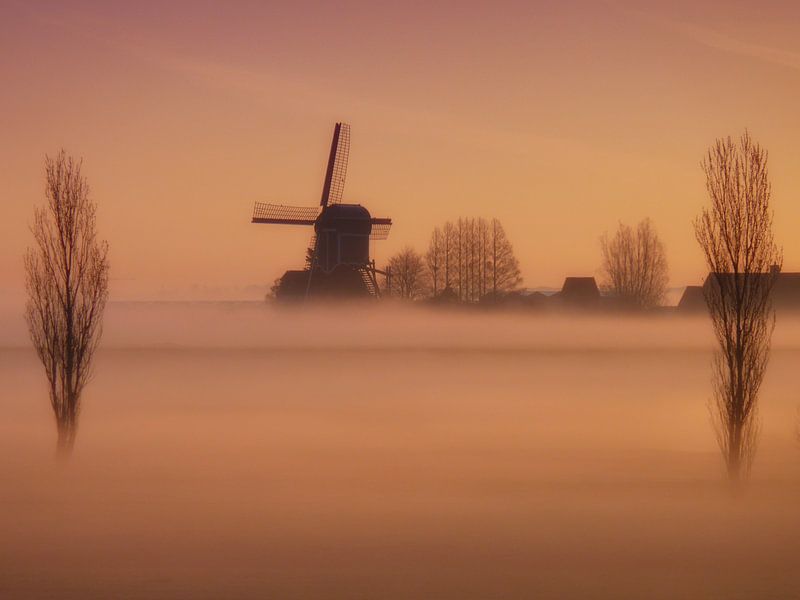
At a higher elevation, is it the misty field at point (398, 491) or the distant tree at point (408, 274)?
the distant tree at point (408, 274)

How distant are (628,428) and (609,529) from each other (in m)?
13.5

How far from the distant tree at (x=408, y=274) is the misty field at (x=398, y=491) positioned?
18886 millimetres

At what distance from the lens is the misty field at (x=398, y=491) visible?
13.3 metres

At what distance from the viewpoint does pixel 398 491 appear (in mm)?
19594

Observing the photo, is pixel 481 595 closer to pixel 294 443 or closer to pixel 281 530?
pixel 281 530

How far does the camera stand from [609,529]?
16078mm

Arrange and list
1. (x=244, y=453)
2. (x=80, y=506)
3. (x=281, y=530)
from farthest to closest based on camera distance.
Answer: (x=244, y=453) < (x=80, y=506) < (x=281, y=530)

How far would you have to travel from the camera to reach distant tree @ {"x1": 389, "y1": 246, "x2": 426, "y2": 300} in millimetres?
65188

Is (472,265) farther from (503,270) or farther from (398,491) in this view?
(398,491)

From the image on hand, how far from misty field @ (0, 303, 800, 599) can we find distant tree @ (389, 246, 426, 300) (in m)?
18.9

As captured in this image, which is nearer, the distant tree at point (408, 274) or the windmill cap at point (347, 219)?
the windmill cap at point (347, 219)

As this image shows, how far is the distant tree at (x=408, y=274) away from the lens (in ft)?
214

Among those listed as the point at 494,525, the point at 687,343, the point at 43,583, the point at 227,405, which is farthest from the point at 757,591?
the point at 687,343

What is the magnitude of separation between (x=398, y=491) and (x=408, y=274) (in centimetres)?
4646
